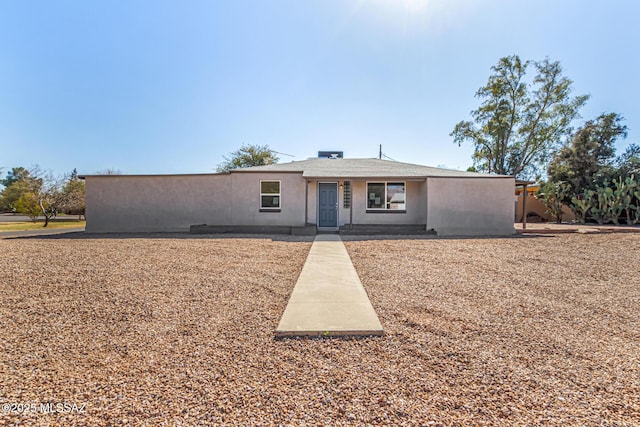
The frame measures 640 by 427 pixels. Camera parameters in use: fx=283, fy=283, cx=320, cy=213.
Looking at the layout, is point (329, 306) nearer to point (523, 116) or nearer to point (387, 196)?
point (387, 196)

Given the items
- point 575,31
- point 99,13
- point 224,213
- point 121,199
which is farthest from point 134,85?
point 575,31

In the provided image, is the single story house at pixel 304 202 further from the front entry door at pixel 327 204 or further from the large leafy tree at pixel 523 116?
A: the large leafy tree at pixel 523 116

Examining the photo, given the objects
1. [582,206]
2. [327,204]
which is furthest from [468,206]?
[582,206]

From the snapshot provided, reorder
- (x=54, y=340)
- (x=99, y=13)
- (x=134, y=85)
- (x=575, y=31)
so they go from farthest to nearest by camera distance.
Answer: (x=134, y=85)
(x=575, y=31)
(x=99, y=13)
(x=54, y=340)

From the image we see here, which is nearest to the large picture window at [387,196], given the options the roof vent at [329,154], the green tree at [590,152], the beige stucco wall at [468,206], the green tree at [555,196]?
the beige stucco wall at [468,206]

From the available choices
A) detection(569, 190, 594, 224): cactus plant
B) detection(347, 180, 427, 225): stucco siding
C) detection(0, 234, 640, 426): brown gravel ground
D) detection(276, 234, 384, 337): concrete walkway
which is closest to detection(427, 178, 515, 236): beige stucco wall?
detection(347, 180, 427, 225): stucco siding

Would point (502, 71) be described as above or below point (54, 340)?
above

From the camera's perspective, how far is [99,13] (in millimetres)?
10719

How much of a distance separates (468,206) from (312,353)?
1203 centimetres

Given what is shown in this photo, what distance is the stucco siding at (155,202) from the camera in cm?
1309

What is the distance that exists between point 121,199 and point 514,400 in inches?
618

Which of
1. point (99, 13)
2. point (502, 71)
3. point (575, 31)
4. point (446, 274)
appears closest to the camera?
point (446, 274)

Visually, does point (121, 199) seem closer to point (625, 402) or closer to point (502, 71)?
point (625, 402)

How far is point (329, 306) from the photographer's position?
12.0 ft
